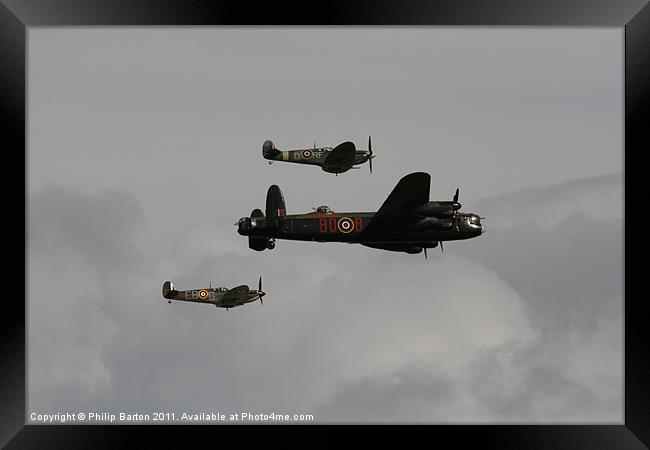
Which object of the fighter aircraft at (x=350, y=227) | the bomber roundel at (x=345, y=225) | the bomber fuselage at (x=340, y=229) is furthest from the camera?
the bomber roundel at (x=345, y=225)

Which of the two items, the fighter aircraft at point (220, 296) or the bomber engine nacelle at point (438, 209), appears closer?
the bomber engine nacelle at point (438, 209)

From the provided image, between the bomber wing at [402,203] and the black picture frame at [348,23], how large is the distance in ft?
21.4

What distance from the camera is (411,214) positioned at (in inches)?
1243

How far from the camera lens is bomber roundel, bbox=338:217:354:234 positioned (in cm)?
3275

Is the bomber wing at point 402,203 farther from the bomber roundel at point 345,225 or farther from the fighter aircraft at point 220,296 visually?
the fighter aircraft at point 220,296

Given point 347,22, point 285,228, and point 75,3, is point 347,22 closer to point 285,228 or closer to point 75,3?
point 75,3

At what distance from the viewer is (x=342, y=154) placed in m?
37.2

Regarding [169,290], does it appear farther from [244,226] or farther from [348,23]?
[348,23]

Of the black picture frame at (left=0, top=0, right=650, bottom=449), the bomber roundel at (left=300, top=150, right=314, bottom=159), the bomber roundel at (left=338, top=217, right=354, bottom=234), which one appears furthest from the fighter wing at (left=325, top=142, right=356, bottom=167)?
the black picture frame at (left=0, top=0, right=650, bottom=449)

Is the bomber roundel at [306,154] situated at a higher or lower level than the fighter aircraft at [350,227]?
higher

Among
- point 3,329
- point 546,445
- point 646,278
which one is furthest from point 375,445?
point 3,329

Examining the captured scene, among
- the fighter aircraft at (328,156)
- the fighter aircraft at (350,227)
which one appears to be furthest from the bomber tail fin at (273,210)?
the fighter aircraft at (328,156)

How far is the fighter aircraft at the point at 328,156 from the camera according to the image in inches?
1464

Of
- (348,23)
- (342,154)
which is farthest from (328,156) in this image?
(348,23)
